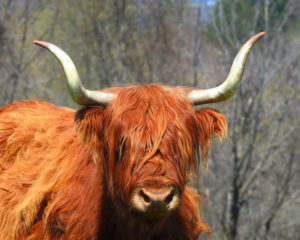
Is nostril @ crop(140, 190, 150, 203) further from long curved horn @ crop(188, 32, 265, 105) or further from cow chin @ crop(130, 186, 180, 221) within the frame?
long curved horn @ crop(188, 32, 265, 105)

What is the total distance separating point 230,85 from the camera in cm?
360

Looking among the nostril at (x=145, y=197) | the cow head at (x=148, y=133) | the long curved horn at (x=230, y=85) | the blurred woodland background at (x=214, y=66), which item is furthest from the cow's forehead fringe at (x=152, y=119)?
the blurred woodland background at (x=214, y=66)

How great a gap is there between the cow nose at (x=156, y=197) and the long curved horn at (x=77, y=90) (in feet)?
2.75

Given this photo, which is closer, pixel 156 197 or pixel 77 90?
pixel 156 197

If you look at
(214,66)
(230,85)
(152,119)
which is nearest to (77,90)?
(152,119)

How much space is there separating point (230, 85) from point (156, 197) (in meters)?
1.06

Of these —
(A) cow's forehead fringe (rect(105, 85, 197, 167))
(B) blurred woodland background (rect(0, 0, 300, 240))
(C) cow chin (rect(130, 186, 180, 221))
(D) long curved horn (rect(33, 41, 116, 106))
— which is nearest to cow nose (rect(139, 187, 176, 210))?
(C) cow chin (rect(130, 186, 180, 221))

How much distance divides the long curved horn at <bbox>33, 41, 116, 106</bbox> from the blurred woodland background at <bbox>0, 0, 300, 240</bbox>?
5.50 m

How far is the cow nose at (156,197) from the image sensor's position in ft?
10.2

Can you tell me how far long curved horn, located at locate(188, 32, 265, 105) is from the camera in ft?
11.7

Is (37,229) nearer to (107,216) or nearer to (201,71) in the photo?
(107,216)

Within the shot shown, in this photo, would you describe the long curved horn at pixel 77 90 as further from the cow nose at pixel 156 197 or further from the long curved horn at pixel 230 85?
the cow nose at pixel 156 197

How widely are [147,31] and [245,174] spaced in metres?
4.00

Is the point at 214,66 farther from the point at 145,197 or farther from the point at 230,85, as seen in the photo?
the point at 145,197
